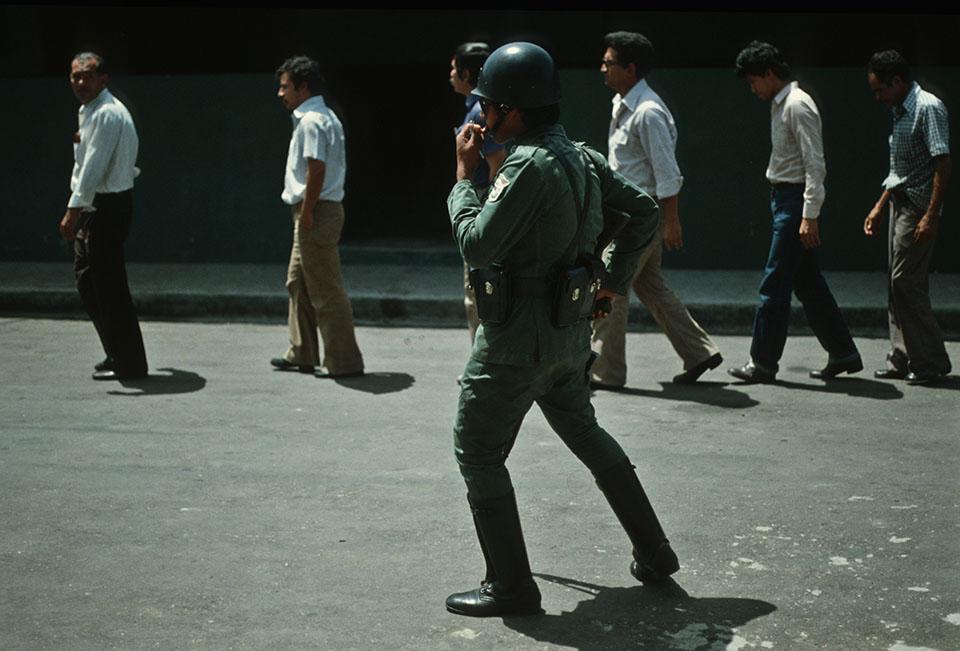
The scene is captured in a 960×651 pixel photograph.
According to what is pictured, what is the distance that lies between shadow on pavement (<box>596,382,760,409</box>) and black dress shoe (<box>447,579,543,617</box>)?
332 centimetres

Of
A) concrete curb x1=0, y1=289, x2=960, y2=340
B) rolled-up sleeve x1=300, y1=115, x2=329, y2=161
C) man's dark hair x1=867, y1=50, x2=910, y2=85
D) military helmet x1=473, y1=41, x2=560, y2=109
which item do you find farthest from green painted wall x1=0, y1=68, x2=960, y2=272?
military helmet x1=473, y1=41, x2=560, y2=109

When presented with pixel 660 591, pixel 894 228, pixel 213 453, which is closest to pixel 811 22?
pixel 894 228

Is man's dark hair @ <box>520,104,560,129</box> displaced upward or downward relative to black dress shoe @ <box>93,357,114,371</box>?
upward

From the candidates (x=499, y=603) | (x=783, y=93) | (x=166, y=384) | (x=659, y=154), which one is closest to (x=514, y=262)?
(x=499, y=603)

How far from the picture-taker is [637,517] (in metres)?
4.83

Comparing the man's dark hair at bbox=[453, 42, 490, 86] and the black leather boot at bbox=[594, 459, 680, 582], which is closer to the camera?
the black leather boot at bbox=[594, 459, 680, 582]

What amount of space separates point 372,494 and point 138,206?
24.3 feet

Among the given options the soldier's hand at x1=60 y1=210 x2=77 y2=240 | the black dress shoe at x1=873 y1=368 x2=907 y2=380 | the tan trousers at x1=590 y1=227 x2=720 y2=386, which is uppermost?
the soldier's hand at x1=60 y1=210 x2=77 y2=240

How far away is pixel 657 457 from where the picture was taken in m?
6.68

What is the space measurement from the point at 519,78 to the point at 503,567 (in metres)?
1.52

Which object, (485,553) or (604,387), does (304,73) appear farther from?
(485,553)

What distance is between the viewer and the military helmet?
4.49m

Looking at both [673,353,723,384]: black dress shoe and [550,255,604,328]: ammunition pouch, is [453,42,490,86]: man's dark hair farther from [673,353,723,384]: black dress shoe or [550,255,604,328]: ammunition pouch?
[550,255,604,328]: ammunition pouch

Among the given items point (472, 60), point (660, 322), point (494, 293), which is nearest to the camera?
point (494, 293)
